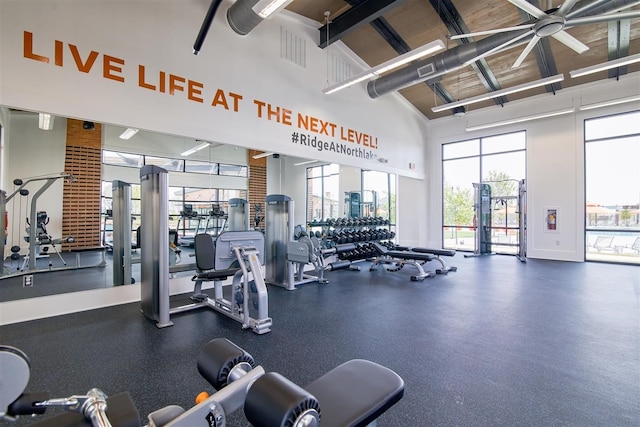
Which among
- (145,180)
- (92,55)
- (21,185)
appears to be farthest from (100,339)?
(92,55)

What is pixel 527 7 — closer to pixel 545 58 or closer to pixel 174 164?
pixel 545 58

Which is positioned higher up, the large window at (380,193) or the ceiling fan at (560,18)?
the ceiling fan at (560,18)

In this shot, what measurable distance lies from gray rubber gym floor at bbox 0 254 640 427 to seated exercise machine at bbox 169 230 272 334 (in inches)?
6.5

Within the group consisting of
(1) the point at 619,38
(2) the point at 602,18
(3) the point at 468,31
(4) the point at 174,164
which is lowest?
(4) the point at 174,164

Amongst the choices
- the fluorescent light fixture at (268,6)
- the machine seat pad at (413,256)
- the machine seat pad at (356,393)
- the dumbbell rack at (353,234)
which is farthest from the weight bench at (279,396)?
the dumbbell rack at (353,234)

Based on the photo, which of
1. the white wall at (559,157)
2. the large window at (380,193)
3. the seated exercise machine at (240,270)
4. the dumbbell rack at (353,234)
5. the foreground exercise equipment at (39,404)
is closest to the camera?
the foreground exercise equipment at (39,404)

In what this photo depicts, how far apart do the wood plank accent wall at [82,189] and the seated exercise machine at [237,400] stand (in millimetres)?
4048

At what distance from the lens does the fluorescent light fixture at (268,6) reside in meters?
3.57

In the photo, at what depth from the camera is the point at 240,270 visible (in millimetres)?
3303

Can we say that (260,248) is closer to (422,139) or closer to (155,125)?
(155,125)

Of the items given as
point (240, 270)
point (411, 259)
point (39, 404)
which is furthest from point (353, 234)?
point (39, 404)

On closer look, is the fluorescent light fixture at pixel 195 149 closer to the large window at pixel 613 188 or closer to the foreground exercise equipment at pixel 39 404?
the foreground exercise equipment at pixel 39 404

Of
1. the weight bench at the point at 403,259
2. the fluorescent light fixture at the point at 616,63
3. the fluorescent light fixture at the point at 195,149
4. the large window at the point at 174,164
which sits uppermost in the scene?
the fluorescent light fixture at the point at 616,63

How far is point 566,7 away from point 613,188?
554 cm
